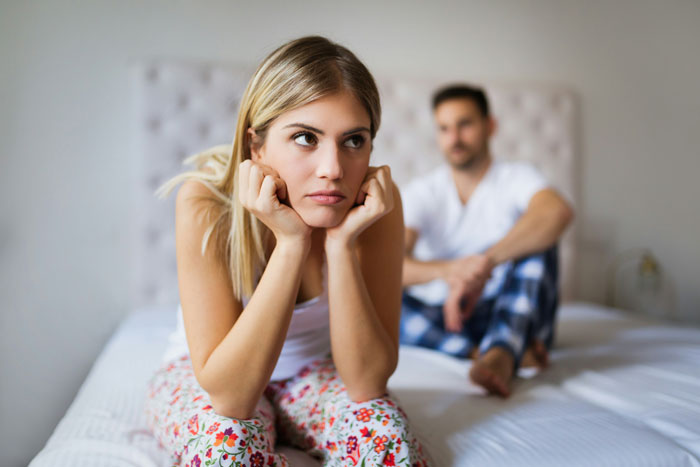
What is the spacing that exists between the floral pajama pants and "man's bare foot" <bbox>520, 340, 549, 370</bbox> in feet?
2.14

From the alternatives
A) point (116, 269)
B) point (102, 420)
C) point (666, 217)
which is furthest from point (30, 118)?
point (666, 217)

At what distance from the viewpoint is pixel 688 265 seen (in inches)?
121

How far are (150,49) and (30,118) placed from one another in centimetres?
56

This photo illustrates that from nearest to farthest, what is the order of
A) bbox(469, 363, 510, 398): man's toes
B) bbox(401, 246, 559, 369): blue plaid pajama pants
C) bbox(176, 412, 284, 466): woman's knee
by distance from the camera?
bbox(176, 412, 284, 466): woman's knee < bbox(469, 363, 510, 398): man's toes < bbox(401, 246, 559, 369): blue plaid pajama pants

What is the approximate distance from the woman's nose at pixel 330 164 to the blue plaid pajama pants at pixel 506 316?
2.55ft

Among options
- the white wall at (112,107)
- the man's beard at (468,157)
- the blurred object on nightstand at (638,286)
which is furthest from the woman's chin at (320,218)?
the blurred object on nightstand at (638,286)

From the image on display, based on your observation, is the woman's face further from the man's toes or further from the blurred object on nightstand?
the blurred object on nightstand

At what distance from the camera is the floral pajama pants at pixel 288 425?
74cm

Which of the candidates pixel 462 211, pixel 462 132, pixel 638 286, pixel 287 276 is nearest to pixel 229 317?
pixel 287 276

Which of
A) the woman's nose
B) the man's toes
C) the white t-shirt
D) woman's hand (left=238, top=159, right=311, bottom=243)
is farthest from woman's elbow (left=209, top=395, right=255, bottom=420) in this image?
the white t-shirt

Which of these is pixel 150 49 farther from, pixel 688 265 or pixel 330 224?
pixel 688 265

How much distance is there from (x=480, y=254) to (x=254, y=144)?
902 mm

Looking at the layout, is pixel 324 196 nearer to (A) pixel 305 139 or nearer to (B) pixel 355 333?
(A) pixel 305 139

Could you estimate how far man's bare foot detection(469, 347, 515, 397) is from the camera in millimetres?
1185
